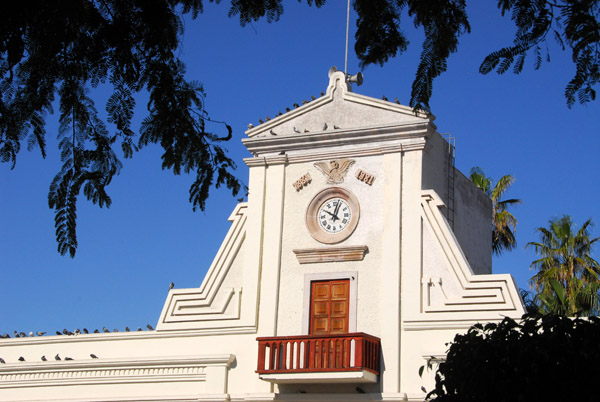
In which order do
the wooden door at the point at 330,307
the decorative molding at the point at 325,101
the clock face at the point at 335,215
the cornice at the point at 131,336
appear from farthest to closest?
the decorative molding at the point at 325,101 → the cornice at the point at 131,336 → the clock face at the point at 335,215 → the wooden door at the point at 330,307

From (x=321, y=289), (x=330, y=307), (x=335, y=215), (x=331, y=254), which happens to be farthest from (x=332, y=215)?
(x=330, y=307)

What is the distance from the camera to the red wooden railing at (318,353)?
65.2 ft

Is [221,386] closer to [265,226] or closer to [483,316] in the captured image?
[265,226]

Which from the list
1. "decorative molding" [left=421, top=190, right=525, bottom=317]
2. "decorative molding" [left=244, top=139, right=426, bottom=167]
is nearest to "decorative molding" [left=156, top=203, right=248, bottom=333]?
"decorative molding" [left=244, top=139, right=426, bottom=167]

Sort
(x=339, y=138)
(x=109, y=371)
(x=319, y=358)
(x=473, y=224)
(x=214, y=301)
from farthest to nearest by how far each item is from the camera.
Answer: (x=473, y=224)
(x=214, y=301)
(x=109, y=371)
(x=339, y=138)
(x=319, y=358)

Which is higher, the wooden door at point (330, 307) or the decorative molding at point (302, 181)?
the decorative molding at point (302, 181)

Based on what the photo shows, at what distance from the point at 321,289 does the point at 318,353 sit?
1.82 meters

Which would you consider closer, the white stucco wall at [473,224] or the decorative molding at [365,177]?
the decorative molding at [365,177]

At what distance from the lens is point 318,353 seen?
20.3 m

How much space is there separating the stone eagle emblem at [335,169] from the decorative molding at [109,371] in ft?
15.3

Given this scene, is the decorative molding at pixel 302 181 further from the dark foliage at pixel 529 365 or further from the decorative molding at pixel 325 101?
the dark foliage at pixel 529 365

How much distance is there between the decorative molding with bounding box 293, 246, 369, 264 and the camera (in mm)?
21422

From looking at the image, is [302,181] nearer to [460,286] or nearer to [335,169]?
[335,169]

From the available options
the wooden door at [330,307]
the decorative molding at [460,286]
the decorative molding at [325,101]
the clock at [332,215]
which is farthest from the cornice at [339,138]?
the wooden door at [330,307]
